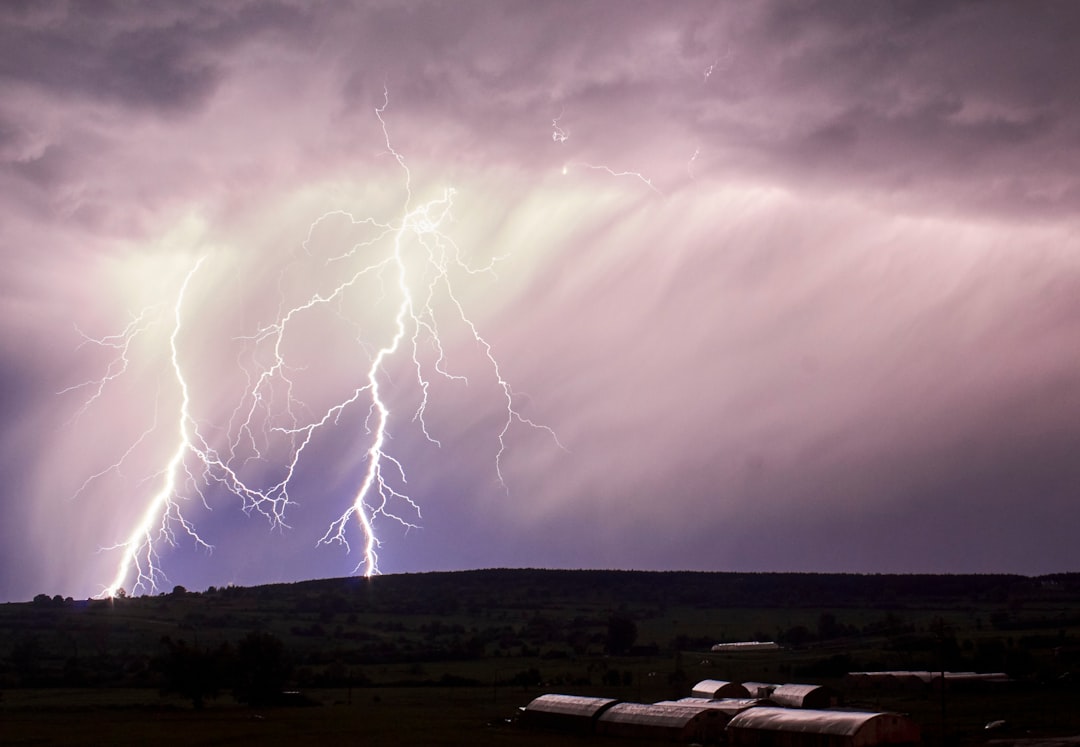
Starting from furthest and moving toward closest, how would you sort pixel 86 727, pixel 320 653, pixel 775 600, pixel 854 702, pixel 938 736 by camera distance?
pixel 775 600 → pixel 320 653 → pixel 854 702 → pixel 86 727 → pixel 938 736

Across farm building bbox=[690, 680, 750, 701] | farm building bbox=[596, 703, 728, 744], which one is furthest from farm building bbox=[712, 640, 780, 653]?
farm building bbox=[596, 703, 728, 744]

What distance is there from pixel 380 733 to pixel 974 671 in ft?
123

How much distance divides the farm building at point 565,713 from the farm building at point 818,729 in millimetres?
7699

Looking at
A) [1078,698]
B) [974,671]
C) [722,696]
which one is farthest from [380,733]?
[974,671]

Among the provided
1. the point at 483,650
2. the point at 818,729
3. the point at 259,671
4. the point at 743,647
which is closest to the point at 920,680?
the point at 818,729

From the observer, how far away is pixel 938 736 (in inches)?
1448

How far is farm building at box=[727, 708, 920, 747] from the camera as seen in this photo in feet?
110

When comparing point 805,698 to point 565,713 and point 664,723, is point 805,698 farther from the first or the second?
point 664,723

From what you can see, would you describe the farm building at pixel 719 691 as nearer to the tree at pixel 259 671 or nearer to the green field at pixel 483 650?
the green field at pixel 483 650

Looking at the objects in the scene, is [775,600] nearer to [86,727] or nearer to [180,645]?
[180,645]

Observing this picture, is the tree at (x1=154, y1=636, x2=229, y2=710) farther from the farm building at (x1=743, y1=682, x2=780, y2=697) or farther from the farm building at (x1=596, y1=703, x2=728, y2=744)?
the farm building at (x1=743, y1=682, x2=780, y2=697)

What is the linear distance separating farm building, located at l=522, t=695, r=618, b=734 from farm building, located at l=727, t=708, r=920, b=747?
770cm

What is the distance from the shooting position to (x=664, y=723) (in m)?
39.9

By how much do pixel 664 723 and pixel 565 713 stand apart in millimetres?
6624
